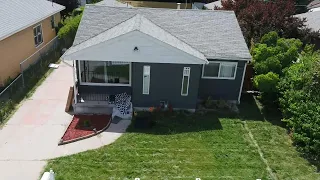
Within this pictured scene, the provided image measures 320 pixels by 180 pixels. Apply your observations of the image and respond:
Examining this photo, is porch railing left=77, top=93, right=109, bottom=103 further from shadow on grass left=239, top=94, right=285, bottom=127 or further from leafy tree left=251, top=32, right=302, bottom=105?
leafy tree left=251, top=32, right=302, bottom=105

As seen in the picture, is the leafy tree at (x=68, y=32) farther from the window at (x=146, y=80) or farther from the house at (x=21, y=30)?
the window at (x=146, y=80)

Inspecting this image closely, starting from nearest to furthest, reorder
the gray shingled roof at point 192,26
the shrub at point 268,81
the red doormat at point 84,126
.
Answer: the red doormat at point 84,126, the shrub at point 268,81, the gray shingled roof at point 192,26

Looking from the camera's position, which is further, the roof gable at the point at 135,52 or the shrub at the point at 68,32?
the shrub at the point at 68,32

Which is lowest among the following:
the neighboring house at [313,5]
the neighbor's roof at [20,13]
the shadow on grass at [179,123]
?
the shadow on grass at [179,123]

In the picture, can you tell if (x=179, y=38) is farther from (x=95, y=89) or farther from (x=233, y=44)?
(x=95, y=89)

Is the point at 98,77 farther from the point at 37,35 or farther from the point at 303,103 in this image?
the point at 303,103

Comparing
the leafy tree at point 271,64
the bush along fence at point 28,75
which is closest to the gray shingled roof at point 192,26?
the leafy tree at point 271,64

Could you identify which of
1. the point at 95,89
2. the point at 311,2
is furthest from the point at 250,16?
the point at 311,2

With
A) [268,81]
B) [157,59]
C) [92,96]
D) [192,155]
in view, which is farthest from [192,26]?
[192,155]
